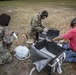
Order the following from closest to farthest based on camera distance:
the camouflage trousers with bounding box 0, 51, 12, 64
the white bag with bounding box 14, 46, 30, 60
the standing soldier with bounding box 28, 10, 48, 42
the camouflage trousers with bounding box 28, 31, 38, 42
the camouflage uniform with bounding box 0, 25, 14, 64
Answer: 1. the camouflage uniform with bounding box 0, 25, 14, 64
2. the camouflage trousers with bounding box 0, 51, 12, 64
3. the white bag with bounding box 14, 46, 30, 60
4. the standing soldier with bounding box 28, 10, 48, 42
5. the camouflage trousers with bounding box 28, 31, 38, 42

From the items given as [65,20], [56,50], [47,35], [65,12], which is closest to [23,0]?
[65,12]

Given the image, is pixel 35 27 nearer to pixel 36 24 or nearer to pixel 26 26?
pixel 36 24

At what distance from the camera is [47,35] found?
4328 millimetres

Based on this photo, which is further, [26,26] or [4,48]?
[26,26]

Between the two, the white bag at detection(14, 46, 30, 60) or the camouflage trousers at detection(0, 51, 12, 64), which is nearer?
the camouflage trousers at detection(0, 51, 12, 64)

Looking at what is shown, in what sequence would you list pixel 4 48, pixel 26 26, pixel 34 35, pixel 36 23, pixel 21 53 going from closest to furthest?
pixel 4 48, pixel 21 53, pixel 36 23, pixel 34 35, pixel 26 26

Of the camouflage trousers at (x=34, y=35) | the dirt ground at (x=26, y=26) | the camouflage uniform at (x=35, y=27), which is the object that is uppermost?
the camouflage uniform at (x=35, y=27)

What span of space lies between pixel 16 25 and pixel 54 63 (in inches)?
134

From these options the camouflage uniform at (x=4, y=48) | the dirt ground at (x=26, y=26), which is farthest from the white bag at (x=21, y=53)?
the camouflage uniform at (x=4, y=48)

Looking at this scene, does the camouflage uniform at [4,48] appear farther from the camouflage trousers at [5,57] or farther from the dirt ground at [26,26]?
the dirt ground at [26,26]

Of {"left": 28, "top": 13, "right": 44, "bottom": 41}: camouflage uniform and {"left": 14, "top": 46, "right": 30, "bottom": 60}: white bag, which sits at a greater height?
{"left": 28, "top": 13, "right": 44, "bottom": 41}: camouflage uniform

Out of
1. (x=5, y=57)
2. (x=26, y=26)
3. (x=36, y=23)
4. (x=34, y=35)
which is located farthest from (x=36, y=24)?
(x=26, y=26)

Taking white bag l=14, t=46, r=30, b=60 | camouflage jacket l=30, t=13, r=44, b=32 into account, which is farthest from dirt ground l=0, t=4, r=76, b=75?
camouflage jacket l=30, t=13, r=44, b=32

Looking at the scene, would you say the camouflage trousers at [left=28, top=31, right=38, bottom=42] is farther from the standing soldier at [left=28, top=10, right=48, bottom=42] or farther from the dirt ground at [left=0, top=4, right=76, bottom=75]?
the dirt ground at [left=0, top=4, right=76, bottom=75]
